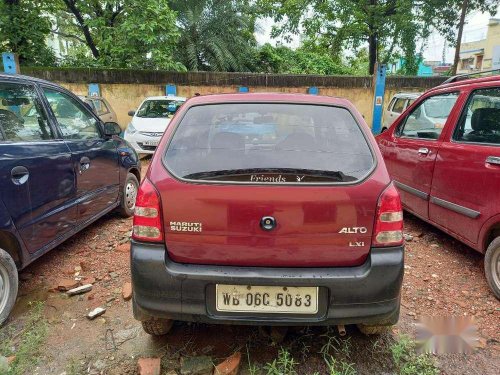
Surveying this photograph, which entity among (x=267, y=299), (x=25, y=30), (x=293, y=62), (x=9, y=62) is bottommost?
(x=267, y=299)

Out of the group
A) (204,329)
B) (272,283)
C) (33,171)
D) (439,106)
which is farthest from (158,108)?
(272,283)

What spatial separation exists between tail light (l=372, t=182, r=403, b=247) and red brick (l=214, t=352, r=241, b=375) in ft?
3.40

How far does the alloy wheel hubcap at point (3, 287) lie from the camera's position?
257 cm

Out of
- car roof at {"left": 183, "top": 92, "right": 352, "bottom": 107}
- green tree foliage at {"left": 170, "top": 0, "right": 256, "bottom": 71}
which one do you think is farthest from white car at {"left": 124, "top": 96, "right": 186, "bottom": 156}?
car roof at {"left": 183, "top": 92, "right": 352, "bottom": 107}

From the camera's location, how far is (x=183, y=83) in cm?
1183

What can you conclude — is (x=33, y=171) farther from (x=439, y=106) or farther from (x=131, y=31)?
(x=131, y=31)

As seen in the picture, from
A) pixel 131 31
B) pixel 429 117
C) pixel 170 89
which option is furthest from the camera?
Answer: pixel 170 89

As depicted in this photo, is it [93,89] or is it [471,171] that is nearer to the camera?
[471,171]

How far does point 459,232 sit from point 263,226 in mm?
2299

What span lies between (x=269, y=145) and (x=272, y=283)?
752mm

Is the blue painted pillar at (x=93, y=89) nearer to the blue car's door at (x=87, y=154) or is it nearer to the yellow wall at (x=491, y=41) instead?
the blue car's door at (x=87, y=154)

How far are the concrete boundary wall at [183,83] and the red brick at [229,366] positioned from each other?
10569 mm

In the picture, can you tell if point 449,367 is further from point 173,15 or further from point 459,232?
point 173,15

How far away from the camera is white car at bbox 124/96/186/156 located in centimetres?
837
